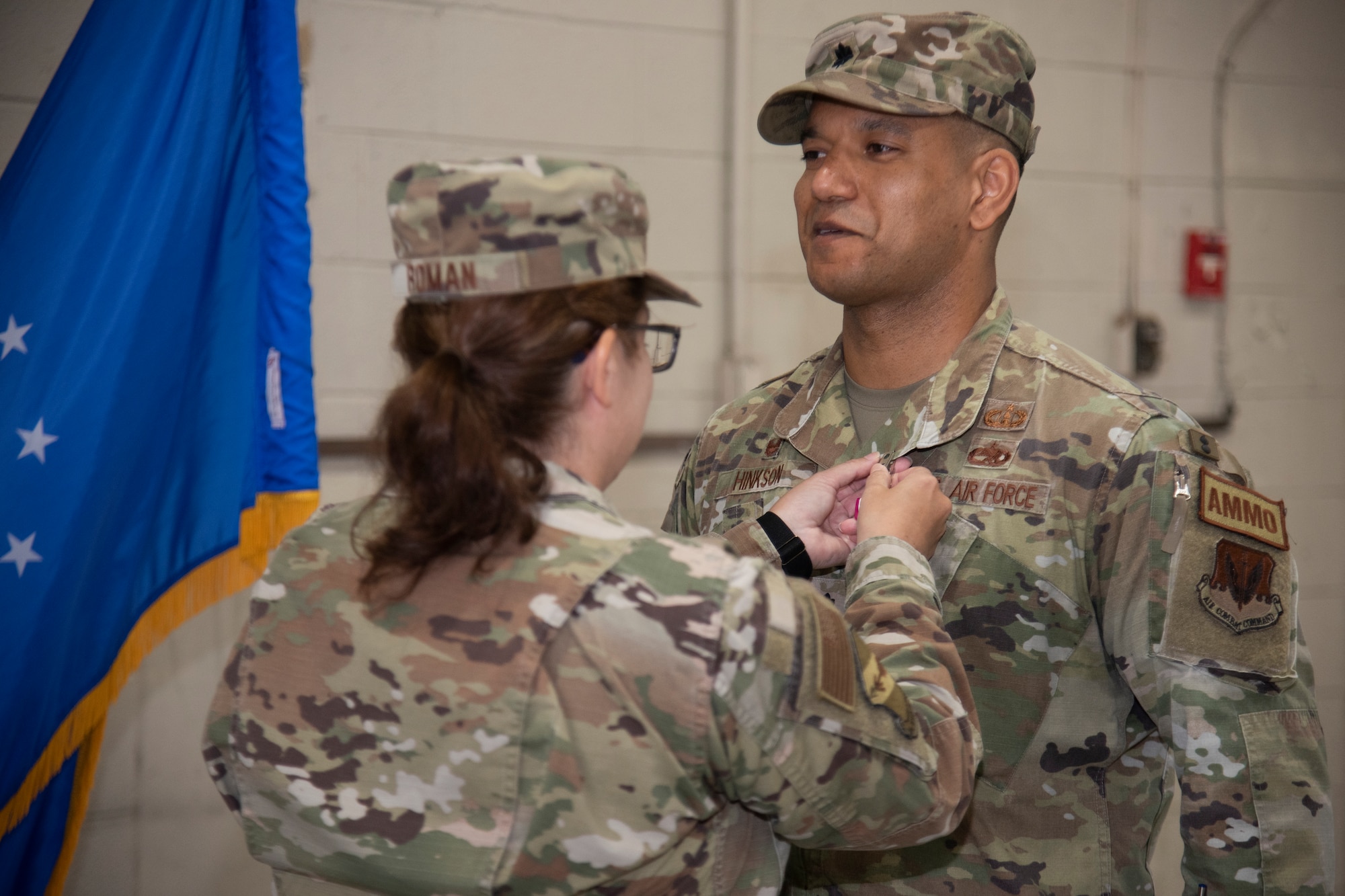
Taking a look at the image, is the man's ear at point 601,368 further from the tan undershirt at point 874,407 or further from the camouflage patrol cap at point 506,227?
the tan undershirt at point 874,407

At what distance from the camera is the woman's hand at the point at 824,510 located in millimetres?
1213

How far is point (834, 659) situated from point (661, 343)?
0.34m

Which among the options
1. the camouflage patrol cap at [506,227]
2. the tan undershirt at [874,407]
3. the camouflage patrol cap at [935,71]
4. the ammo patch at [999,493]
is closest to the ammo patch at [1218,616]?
the ammo patch at [999,493]

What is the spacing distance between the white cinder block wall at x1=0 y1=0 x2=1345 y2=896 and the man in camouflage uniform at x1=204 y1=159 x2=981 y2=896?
1.68 meters

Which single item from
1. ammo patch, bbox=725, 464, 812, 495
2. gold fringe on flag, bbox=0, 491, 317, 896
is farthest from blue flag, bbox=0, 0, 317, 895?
ammo patch, bbox=725, 464, 812, 495

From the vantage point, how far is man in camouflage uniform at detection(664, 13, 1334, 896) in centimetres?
112

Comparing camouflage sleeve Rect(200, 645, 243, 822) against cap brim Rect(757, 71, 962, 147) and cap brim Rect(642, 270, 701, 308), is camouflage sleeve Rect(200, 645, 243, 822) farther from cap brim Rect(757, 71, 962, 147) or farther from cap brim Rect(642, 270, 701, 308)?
cap brim Rect(757, 71, 962, 147)

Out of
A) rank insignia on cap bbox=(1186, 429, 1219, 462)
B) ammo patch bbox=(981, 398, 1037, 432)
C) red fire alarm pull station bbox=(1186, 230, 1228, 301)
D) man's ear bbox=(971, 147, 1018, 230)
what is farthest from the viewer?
red fire alarm pull station bbox=(1186, 230, 1228, 301)

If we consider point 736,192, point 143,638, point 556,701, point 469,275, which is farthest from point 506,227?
point 736,192

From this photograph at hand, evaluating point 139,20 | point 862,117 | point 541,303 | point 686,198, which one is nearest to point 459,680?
point 541,303

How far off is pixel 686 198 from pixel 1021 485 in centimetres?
162

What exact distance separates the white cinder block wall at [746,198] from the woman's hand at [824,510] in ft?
4.71

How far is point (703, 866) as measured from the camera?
879 millimetres

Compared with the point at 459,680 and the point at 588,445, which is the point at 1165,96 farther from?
the point at 459,680
